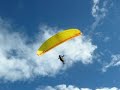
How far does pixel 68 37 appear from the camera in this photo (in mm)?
39906

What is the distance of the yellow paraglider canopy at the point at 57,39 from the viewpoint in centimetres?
3900

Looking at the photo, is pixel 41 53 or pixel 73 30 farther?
pixel 73 30

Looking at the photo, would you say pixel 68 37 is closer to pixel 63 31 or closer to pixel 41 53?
pixel 63 31

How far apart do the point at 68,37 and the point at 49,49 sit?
4494 millimetres

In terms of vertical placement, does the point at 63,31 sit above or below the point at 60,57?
above

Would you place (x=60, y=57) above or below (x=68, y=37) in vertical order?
below

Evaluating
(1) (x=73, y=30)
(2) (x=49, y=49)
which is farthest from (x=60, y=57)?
(1) (x=73, y=30)

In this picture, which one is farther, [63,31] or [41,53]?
[63,31]

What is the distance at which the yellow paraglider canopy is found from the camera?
3900cm

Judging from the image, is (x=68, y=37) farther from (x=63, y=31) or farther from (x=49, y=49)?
(x=49, y=49)

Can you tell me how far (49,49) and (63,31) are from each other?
4.89 m

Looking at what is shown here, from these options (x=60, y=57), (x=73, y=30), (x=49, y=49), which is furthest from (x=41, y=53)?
(x=73, y=30)

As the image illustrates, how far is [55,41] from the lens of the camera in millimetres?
39688

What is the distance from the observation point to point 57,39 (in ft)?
131
